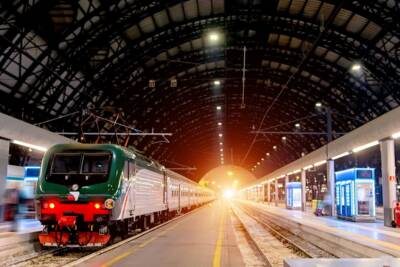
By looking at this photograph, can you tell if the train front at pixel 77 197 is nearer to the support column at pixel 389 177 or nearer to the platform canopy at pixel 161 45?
the platform canopy at pixel 161 45

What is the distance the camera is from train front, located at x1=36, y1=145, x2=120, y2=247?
52.2ft

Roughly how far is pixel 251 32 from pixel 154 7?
12522 millimetres

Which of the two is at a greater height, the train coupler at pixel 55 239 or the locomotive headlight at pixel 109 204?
the locomotive headlight at pixel 109 204

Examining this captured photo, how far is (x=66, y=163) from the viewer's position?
17.2 m

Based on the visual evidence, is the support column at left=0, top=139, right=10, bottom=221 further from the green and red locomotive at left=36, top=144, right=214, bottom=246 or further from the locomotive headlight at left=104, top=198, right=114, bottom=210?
the locomotive headlight at left=104, top=198, right=114, bottom=210

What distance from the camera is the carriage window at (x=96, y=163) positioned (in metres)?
17.0

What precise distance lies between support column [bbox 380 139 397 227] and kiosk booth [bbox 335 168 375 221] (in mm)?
2514

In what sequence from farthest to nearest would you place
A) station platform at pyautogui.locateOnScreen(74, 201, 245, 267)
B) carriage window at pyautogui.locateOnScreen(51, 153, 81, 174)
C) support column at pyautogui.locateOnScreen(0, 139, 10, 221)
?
support column at pyautogui.locateOnScreen(0, 139, 10, 221) < carriage window at pyautogui.locateOnScreen(51, 153, 81, 174) < station platform at pyautogui.locateOnScreen(74, 201, 245, 267)

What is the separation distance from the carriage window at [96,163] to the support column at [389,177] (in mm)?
14281

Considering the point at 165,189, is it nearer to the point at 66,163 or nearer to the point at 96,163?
A: the point at 96,163

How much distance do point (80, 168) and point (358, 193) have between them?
17.0 metres

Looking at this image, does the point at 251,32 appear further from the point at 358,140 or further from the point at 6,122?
the point at 6,122

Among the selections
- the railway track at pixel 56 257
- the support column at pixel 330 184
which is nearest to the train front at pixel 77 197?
the railway track at pixel 56 257

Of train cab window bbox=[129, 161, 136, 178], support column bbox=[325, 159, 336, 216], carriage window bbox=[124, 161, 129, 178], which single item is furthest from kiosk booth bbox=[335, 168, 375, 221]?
carriage window bbox=[124, 161, 129, 178]
